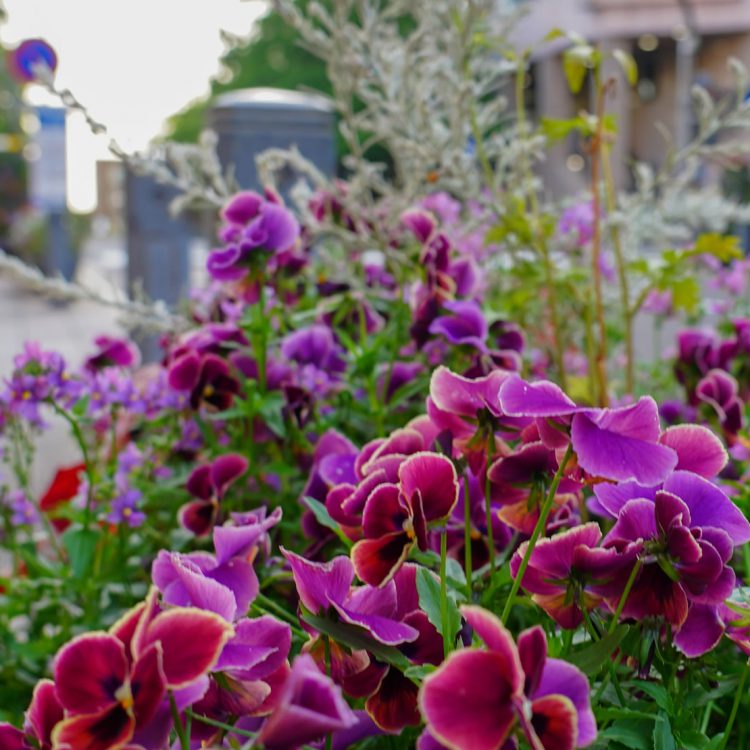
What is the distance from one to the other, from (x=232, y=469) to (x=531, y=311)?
3.43 feet

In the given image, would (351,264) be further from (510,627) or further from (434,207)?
(510,627)

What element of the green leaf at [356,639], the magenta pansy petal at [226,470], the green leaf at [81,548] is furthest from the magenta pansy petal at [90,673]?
the green leaf at [81,548]

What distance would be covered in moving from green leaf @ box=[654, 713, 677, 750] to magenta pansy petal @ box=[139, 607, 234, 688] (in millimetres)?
240

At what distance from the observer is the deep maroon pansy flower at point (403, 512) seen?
1.92ft

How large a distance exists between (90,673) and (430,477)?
0.22 m

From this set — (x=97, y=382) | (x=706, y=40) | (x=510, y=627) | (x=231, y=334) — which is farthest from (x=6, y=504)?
(x=706, y=40)

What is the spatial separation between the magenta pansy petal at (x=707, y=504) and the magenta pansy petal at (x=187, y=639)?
265 mm

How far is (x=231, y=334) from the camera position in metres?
1.35

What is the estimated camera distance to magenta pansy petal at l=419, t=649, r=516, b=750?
43cm

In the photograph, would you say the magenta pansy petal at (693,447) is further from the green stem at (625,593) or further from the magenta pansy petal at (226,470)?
the magenta pansy petal at (226,470)

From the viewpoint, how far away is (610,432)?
0.55 m

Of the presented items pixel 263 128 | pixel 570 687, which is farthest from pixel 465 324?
pixel 263 128

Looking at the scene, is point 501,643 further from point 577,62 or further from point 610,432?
point 577,62

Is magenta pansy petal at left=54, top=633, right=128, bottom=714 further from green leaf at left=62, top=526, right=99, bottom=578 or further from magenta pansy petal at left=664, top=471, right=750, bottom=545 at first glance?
green leaf at left=62, top=526, right=99, bottom=578
